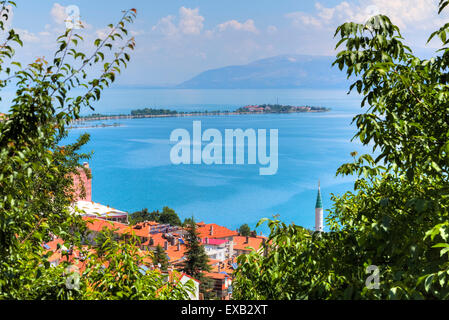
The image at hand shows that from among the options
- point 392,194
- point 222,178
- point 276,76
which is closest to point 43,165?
point 392,194

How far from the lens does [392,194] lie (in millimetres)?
3100

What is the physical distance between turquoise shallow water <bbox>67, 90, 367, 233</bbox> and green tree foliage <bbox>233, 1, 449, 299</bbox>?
4853cm

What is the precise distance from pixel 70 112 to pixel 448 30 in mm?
2132

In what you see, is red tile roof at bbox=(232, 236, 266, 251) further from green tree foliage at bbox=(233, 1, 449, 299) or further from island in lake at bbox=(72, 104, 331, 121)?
island in lake at bbox=(72, 104, 331, 121)

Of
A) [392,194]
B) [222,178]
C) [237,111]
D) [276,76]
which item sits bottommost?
[222,178]

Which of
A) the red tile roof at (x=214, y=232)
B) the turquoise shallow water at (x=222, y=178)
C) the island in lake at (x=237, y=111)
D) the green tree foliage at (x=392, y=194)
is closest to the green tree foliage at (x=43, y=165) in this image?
the green tree foliage at (x=392, y=194)

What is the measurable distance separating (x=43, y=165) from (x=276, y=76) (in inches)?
4920

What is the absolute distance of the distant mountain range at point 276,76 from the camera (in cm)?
11544

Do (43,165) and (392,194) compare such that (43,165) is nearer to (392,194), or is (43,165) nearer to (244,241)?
(392,194)

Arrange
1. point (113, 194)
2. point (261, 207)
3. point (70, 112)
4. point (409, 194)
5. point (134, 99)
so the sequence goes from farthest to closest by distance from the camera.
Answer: point (134, 99) → point (113, 194) → point (261, 207) → point (409, 194) → point (70, 112)

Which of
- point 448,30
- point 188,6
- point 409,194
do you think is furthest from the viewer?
point 188,6

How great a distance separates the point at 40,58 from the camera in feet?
8.38

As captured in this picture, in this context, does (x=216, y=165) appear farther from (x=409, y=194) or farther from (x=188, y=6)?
(x=409, y=194)
